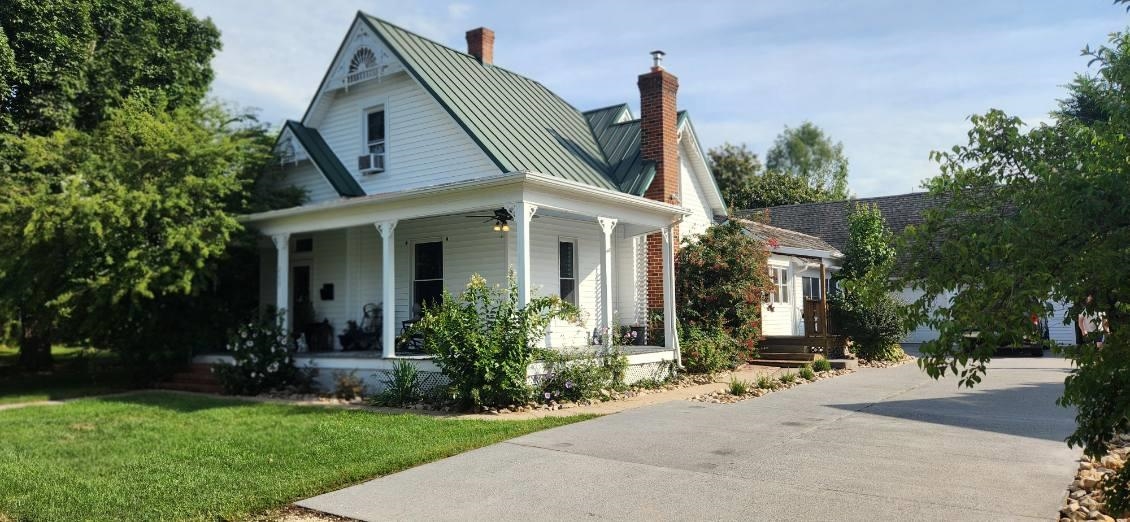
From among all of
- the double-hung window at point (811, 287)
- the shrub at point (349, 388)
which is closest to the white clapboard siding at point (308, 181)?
the shrub at point (349, 388)

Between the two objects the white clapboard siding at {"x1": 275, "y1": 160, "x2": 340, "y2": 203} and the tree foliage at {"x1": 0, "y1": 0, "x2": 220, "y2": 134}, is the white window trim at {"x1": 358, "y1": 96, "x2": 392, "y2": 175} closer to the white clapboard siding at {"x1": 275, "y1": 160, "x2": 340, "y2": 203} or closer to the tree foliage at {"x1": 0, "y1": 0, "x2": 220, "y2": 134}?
the white clapboard siding at {"x1": 275, "y1": 160, "x2": 340, "y2": 203}

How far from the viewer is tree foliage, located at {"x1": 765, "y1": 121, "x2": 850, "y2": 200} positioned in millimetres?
52562

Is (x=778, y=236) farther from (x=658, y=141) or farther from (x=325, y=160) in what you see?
(x=325, y=160)

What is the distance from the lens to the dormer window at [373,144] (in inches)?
627

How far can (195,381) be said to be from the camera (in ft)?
50.6

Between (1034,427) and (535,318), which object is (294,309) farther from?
(1034,427)

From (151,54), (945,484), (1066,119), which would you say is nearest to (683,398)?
(945,484)

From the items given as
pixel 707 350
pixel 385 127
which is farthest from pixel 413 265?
pixel 707 350

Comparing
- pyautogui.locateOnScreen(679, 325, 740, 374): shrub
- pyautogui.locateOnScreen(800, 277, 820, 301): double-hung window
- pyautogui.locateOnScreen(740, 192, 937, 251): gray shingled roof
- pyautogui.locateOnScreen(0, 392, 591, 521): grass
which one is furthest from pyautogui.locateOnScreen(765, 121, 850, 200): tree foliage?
pyautogui.locateOnScreen(0, 392, 591, 521): grass

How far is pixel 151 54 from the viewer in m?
18.9

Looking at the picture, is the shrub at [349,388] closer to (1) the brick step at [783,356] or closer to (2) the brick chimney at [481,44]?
(1) the brick step at [783,356]

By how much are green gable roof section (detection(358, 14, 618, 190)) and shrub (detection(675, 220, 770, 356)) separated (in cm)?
240

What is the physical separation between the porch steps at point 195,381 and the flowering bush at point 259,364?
91 centimetres

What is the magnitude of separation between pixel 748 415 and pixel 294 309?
1146 centimetres
